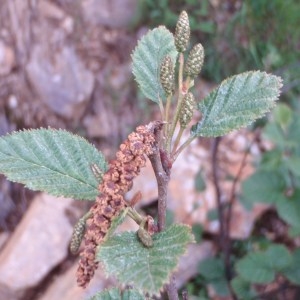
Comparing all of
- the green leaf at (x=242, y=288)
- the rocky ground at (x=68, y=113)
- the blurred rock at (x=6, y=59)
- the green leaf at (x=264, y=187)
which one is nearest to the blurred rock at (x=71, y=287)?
the rocky ground at (x=68, y=113)

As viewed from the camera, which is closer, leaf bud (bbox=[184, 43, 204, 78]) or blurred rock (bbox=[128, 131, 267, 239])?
leaf bud (bbox=[184, 43, 204, 78])

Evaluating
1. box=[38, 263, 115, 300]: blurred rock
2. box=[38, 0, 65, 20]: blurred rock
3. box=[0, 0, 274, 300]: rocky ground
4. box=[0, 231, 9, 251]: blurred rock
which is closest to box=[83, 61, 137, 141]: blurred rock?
box=[0, 0, 274, 300]: rocky ground

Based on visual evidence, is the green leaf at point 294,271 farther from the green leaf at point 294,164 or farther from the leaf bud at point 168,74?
the leaf bud at point 168,74

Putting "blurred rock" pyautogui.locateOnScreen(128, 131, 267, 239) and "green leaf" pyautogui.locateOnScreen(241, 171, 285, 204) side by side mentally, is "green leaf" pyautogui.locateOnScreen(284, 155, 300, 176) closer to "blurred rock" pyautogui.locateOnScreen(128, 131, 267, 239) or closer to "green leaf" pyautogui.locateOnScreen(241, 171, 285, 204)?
"green leaf" pyautogui.locateOnScreen(241, 171, 285, 204)

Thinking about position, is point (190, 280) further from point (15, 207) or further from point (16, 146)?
point (16, 146)

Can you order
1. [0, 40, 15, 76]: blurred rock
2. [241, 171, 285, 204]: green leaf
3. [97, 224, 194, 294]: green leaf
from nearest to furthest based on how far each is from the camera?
[97, 224, 194, 294]: green leaf → [241, 171, 285, 204]: green leaf → [0, 40, 15, 76]: blurred rock

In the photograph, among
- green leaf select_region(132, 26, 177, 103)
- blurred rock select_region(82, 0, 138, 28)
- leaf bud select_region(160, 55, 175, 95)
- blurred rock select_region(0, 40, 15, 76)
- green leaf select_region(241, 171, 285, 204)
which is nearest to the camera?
leaf bud select_region(160, 55, 175, 95)

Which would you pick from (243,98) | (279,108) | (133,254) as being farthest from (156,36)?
(279,108)

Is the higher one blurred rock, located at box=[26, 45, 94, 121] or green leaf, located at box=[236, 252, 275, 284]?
blurred rock, located at box=[26, 45, 94, 121]
